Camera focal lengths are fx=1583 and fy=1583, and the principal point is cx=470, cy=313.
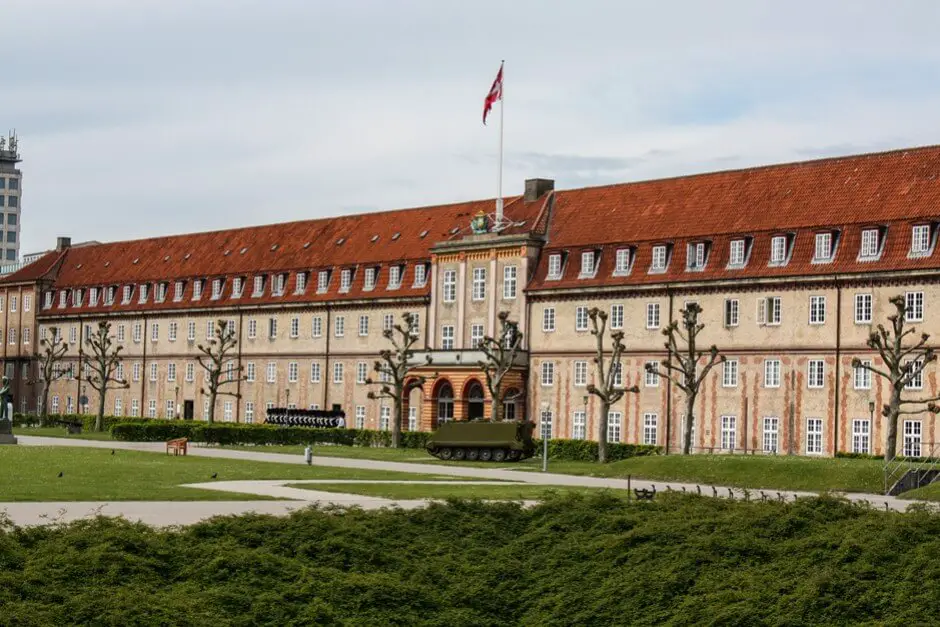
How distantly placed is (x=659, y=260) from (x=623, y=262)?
2566mm

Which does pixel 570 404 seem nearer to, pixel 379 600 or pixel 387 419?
pixel 387 419

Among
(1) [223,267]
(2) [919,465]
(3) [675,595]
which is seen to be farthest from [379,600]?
(1) [223,267]

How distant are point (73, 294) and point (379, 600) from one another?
10843 cm

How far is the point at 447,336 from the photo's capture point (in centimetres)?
9144

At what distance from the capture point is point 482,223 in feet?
295

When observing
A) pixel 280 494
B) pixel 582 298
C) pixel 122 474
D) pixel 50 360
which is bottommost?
pixel 280 494

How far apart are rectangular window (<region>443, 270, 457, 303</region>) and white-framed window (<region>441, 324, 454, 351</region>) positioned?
1505 mm

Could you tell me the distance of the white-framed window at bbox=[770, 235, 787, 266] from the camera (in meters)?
73.5

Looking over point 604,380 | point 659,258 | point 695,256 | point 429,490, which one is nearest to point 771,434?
point 604,380

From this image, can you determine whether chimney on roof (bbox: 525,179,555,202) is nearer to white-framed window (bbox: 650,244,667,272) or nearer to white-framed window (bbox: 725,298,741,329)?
white-framed window (bbox: 650,244,667,272)

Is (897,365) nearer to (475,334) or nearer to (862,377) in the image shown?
(862,377)

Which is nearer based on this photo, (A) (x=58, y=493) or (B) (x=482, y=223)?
(A) (x=58, y=493)

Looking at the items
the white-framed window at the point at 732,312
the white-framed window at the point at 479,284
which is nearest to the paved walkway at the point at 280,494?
the white-framed window at the point at 732,312

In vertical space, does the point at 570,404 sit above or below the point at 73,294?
below
